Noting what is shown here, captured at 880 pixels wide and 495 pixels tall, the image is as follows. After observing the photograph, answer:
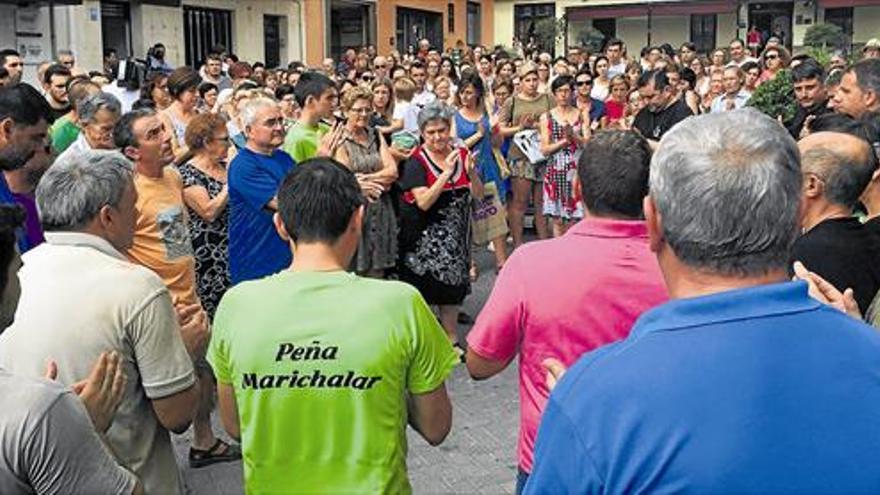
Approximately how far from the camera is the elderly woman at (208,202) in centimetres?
528

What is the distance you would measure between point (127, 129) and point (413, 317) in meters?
2.62

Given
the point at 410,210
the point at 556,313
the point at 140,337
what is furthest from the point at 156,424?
the point at 410,210

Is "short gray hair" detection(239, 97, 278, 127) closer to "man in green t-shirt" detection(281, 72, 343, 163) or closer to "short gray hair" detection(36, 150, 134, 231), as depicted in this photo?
"man in green t-shirt" detection(281, 72, 343, 163)

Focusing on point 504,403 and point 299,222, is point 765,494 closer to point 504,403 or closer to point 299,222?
point 299,222

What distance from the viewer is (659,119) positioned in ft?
28.7

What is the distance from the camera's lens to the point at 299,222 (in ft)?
8.73

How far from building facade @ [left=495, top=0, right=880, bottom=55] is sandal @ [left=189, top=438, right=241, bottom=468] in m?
35.6

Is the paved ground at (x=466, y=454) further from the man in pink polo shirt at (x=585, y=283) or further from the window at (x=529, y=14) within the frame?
the window at (x=529, y=14)

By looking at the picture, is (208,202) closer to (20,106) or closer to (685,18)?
(20,106)

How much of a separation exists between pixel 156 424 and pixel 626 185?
1575mm

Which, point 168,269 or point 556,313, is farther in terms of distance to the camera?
point 168,269

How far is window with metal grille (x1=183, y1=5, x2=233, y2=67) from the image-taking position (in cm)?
2545

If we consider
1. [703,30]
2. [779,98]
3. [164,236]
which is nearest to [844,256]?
[164,236]

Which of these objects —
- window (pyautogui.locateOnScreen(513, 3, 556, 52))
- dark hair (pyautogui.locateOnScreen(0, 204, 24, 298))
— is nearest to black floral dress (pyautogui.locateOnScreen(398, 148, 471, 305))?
dark hair (pyautogui.locateOnScreen(0, 204, 24, 298))
